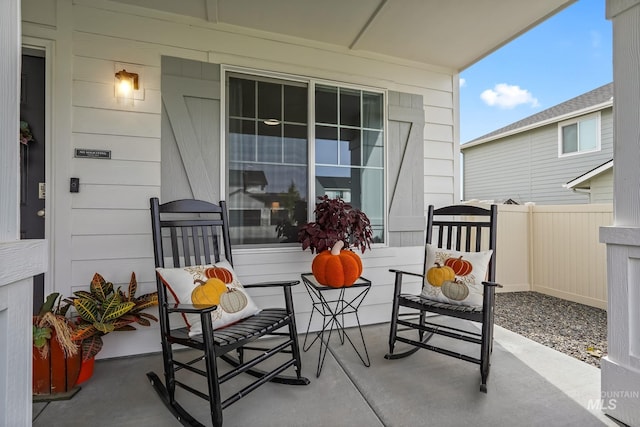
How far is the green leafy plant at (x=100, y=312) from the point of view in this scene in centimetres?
196

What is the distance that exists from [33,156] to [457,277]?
3.24m

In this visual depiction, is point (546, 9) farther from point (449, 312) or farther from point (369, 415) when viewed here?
point (369, 415)

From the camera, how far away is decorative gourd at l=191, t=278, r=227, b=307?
181 cm

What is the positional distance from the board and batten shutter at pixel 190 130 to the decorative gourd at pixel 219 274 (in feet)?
2.54

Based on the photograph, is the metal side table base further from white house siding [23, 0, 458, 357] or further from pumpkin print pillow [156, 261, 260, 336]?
pumpkin print pillow [156, 261, 260, 336]

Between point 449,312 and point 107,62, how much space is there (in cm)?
312

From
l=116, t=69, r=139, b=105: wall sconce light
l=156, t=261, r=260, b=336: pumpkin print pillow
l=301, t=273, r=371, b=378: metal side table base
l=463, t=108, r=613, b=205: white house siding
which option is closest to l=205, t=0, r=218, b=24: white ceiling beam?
l=116, t=69, r=139, b=105: wall sconce light

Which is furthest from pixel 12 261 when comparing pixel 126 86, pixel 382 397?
pixel 126 86

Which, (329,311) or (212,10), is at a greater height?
(212,10)

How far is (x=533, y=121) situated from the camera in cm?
862

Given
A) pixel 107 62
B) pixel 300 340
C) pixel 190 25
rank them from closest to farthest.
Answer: pixel 107 62 < pixel 190 25 < pixel 300 340

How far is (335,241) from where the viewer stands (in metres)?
2.44

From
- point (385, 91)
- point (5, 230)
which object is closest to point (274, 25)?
point (385, 91)

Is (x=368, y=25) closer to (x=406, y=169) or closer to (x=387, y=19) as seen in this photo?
(x=387, y=19)
